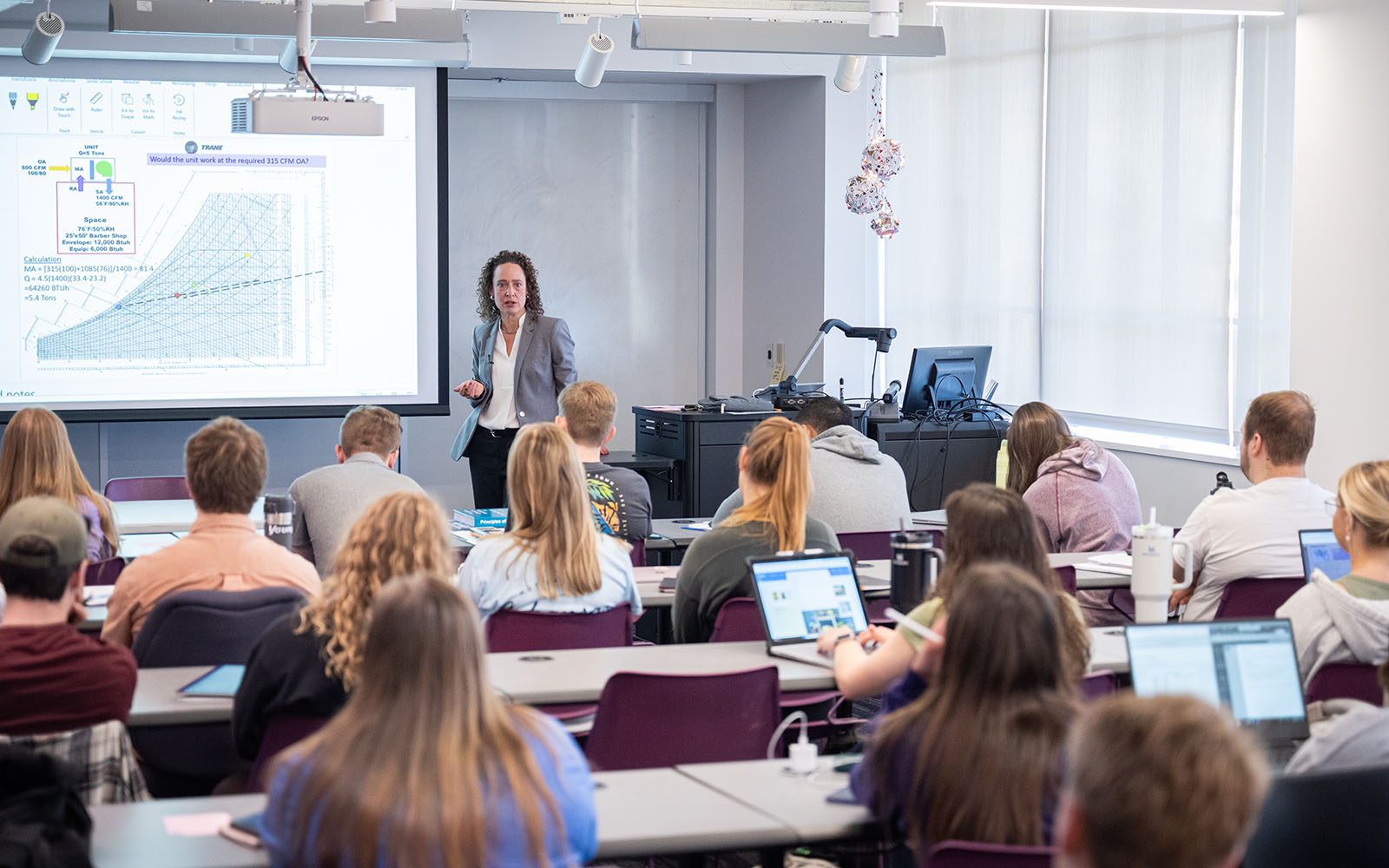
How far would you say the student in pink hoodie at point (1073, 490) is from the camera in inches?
198

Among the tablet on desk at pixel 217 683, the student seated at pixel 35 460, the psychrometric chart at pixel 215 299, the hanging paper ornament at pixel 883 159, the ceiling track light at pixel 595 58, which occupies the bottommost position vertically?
the tablet on desk at pixel 217 683

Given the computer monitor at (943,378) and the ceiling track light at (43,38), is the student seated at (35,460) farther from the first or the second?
the computer monitor at (943,378)

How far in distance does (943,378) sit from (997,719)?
5.59 meters

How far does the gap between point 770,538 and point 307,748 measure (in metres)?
2.18

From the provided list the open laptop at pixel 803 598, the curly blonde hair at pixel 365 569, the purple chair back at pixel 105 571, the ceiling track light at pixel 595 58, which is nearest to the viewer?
the curly blonde hair at pixel 365 569

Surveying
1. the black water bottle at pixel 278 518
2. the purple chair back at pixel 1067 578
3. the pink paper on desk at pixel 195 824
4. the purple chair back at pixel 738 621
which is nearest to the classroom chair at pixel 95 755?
the pink paper on desk at pixel 195 824

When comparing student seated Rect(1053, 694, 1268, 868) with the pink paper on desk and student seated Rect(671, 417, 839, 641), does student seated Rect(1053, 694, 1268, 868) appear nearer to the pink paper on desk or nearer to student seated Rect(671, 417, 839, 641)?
the pink paper on desk

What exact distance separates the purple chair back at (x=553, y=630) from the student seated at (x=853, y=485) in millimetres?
1481

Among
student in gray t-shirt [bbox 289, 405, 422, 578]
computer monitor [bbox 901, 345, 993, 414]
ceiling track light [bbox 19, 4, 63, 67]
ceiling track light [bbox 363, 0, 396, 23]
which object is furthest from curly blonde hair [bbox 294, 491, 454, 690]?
computer monitor [bbox 901, 345, 993, 414]

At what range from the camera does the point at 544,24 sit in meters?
8.32

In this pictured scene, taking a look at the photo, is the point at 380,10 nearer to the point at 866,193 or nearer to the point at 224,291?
the point at 224,291

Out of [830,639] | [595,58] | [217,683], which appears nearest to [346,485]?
[217,683]

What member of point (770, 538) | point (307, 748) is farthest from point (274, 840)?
point (770, 538)

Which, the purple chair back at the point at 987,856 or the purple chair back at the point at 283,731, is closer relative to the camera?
the purple chair back at the point at 987,856
